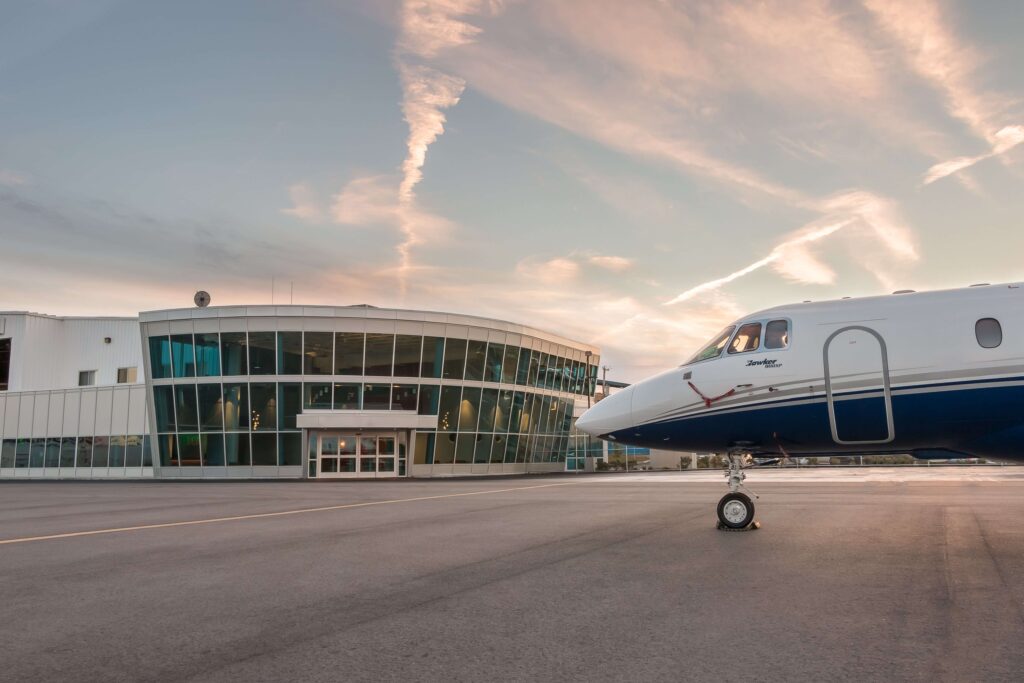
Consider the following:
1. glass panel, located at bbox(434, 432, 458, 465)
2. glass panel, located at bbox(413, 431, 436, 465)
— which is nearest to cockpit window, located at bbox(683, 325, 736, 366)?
glass panel, located at bbox(413, 431, 436, 465)

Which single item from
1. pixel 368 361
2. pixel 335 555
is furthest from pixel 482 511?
pixel 368 361

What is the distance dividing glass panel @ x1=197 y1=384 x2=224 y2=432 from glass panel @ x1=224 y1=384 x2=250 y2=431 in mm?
364

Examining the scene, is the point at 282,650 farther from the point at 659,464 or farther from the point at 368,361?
the point at 659,464

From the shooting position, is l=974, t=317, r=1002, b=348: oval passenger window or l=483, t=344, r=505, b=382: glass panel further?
l=483, t=344, r=505, b=382: glass panel

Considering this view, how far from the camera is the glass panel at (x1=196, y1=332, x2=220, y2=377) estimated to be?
46719mm

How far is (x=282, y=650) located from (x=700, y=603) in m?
3.46

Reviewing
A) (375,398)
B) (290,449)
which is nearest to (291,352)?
(375,398)

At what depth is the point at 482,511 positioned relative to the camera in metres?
16.8

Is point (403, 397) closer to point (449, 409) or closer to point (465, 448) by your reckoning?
point (449, 409)

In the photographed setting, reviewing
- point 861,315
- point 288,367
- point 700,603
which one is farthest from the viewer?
point 288,367

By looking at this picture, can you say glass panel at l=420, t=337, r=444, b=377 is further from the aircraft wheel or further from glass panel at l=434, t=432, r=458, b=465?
→ the aircraft wheel

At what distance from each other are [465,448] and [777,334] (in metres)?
40.0

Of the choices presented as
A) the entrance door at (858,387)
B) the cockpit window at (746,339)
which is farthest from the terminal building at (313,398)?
the entrance door at (858,387)

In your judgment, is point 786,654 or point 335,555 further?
point 335,555
